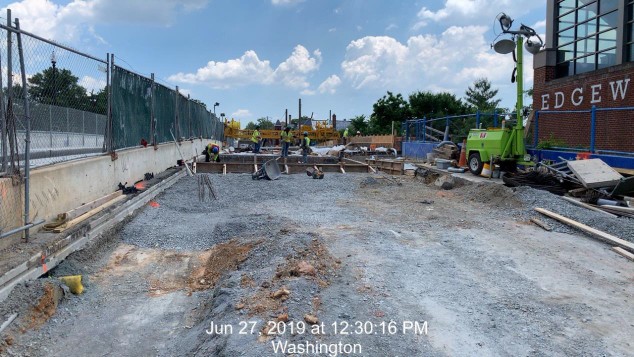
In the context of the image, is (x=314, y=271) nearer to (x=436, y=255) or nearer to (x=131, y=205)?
(x=436, y=255)

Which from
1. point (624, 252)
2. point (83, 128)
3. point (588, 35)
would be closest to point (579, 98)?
point (588, 35)

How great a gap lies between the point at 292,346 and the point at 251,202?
292 inches

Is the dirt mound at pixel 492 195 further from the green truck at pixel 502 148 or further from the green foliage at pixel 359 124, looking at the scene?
the green foliage at pixel 359 124

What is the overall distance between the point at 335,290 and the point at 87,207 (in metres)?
4.71

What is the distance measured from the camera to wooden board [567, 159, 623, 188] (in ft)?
31.9

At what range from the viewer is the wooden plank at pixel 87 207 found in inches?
262

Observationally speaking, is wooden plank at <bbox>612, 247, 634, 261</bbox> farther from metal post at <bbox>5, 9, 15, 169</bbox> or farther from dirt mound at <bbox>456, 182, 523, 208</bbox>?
metal post at <bbox>5, 9, 15, 169</bbox>

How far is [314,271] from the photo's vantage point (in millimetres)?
5039

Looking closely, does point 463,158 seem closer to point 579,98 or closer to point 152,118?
point 579,98

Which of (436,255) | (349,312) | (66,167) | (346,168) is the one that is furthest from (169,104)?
(349,312)

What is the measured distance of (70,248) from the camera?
19.0ft

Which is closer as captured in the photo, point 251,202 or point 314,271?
point 314,271

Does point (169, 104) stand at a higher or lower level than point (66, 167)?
higher

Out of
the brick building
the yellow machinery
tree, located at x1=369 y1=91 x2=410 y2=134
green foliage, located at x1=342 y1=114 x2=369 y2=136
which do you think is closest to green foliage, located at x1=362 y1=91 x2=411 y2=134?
tree, located at x1=369 y1=91 x2=410 y2=134
